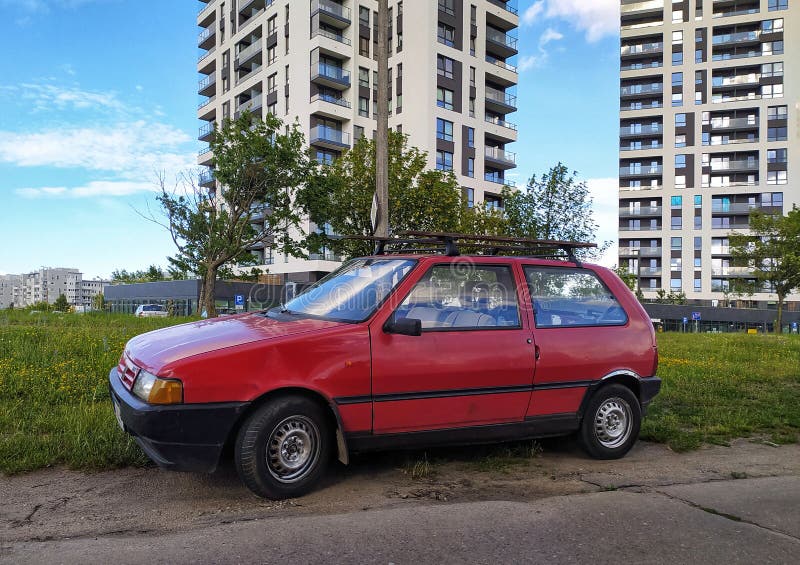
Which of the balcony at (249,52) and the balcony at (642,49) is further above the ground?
the balcony at (642,49)

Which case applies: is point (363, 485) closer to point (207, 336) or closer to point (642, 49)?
point (207, 336)

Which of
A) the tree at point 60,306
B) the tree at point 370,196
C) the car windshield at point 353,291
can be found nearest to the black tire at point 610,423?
the car windshield at point 353,291

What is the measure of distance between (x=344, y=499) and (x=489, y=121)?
5552cm

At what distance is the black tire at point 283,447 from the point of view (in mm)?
3914

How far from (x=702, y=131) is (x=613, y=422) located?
8591 cm

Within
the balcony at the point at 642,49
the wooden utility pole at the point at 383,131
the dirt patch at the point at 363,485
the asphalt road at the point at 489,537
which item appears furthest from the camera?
the balcony at the point at 642,49

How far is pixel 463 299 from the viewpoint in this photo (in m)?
4.75

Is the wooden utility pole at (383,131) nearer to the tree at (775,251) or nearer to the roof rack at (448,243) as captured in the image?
the roof rack at (448,243)

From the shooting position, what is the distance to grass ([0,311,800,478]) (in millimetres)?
4891

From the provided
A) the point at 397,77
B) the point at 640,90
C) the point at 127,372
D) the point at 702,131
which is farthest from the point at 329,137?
the point at 702,131

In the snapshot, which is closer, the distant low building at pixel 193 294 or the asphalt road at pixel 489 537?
the asphalt road at pixel 489 537

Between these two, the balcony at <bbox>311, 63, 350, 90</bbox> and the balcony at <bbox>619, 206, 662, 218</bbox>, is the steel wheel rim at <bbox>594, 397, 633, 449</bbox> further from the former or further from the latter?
the balcony at <bbox>619, 206, 662, 218</bbox>

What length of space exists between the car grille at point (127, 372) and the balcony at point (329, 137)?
152ft

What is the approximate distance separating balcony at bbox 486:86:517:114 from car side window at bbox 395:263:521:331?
179ft
